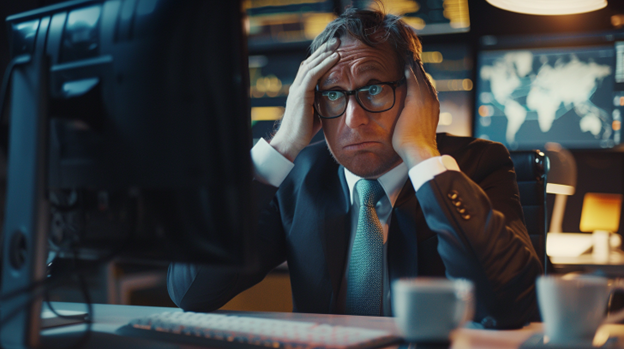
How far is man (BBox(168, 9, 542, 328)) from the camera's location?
1.19 metres

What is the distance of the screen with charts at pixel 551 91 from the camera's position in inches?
134

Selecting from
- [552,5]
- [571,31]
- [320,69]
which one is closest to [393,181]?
[320,69]

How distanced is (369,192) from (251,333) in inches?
24.7

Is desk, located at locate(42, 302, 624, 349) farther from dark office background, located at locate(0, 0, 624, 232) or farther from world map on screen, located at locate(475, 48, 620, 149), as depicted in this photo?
dark office background, located at locate(0, 0, 624, 232)

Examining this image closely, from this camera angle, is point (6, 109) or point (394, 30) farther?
point (394, 30)

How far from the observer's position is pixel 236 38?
0.65 meters

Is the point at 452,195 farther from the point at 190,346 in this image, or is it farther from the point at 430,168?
the point at 190,346

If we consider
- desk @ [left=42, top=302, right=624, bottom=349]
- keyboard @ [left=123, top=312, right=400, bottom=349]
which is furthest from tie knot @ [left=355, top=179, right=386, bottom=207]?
keyboard @ [left=123, top=312, right=400, bottom=349]

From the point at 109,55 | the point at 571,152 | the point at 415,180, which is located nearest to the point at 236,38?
the point at 109,55

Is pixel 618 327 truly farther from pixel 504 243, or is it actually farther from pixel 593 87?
pixel 593 87

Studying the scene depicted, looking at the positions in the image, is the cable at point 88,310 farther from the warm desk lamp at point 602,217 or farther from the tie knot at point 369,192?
the warm desk lamp at point 602,217

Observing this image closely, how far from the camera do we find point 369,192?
1268mm

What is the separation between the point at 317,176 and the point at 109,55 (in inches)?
29.4

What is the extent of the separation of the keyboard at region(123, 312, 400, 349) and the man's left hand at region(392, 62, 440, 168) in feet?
1.63
